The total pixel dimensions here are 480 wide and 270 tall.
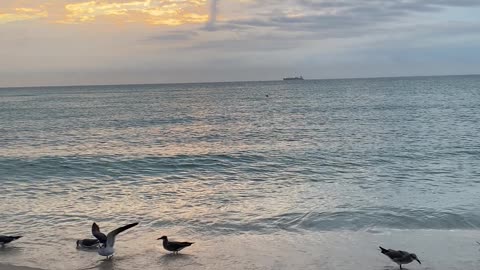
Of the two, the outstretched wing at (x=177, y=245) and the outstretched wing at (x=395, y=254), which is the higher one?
the outstretched wing at (x=395, y=254)

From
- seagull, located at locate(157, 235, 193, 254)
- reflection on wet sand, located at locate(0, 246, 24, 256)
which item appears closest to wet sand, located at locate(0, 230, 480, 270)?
reflection on wet sand, located at locate(0, 246, 24, 256)

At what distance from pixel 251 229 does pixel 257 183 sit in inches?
254

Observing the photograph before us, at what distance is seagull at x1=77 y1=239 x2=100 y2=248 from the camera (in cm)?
1057

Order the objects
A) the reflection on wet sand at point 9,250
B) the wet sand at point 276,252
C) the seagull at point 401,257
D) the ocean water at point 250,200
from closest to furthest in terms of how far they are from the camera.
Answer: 1. the seagull at point 401,257
2. the wet sand at point 276,252
3. the ocean water at point 250,200
4. the reflection on wet sand at point 9,250

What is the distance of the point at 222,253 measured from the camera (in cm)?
1036

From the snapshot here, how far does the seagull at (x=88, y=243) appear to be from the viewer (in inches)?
416

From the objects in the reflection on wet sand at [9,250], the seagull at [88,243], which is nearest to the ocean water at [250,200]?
the reflection on wet sand at [9,250]

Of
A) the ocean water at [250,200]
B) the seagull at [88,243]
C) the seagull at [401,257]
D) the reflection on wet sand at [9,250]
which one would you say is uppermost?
the seagull at [401,257]

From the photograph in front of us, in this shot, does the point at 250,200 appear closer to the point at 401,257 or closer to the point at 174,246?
the point at 174,246

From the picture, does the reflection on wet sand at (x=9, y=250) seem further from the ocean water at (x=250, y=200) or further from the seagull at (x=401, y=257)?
the seagull at (x=401, y=257)

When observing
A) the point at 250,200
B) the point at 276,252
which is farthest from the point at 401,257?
the point at 250,200

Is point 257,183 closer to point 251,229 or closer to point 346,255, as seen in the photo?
point 251,229

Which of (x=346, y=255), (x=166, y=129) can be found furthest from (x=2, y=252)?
(x=166, y=129)

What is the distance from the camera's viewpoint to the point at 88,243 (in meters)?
10.7
